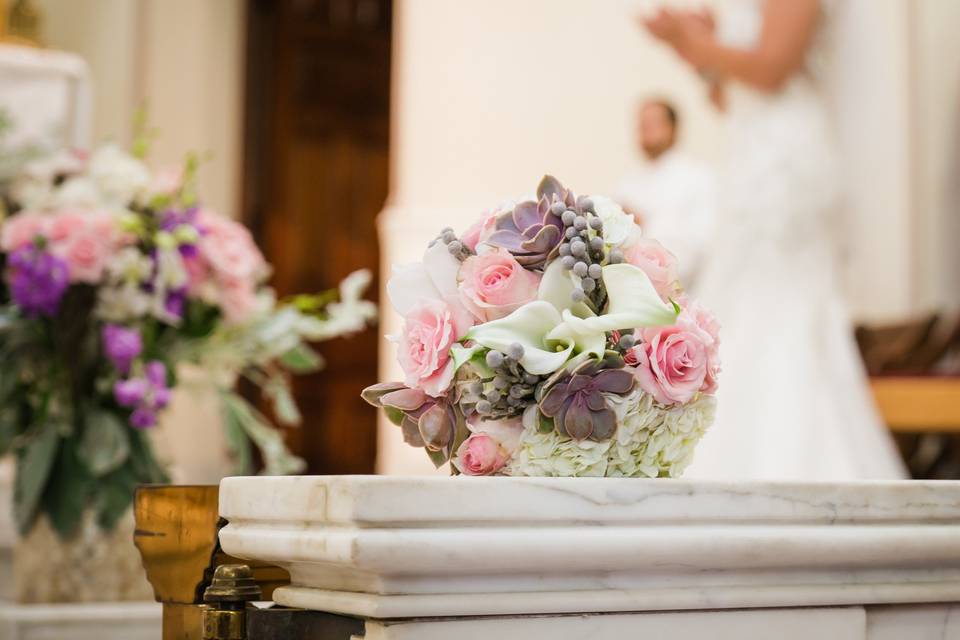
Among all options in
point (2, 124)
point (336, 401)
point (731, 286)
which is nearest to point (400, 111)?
point (336, 401)

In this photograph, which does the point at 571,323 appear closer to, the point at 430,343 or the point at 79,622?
the point at 430,343

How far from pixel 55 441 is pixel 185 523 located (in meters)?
1.03

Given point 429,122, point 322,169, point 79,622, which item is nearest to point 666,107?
point 429,122

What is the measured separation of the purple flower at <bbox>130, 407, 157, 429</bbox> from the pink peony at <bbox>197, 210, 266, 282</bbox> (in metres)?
0.25

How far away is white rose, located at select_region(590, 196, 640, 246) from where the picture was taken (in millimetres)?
1062

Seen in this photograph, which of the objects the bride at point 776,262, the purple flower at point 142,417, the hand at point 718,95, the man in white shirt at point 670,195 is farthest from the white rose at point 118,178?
the man in white shirt at point 670,195

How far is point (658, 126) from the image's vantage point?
18.1 feet

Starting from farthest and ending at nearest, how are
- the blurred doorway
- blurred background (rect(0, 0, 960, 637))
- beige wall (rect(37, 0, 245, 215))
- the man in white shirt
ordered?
1. the blurred doorway
2. beige wall (rect(37, 0, 245, 215))
3. the man in white shirt
4. blurred background (rect(0, 0, 960, 637))

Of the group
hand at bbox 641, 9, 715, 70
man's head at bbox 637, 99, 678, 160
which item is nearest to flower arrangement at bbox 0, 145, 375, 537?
hand at bbox 641, 9, 715, 70

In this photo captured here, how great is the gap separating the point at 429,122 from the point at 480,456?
580cm

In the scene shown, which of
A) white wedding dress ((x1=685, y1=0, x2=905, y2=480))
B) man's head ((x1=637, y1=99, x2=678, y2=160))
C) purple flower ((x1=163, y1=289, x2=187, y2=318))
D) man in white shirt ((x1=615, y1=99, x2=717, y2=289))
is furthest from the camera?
man's head ((x1=637, y1=99, x2=678, y2=160))

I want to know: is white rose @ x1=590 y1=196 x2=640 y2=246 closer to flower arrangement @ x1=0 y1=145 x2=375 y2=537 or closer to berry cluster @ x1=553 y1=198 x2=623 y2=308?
berry cluster @ x1=553 y1=198 x2=623 y2=308

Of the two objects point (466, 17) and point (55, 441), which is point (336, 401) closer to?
point (466, 17)

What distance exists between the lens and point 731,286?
3.92 m
